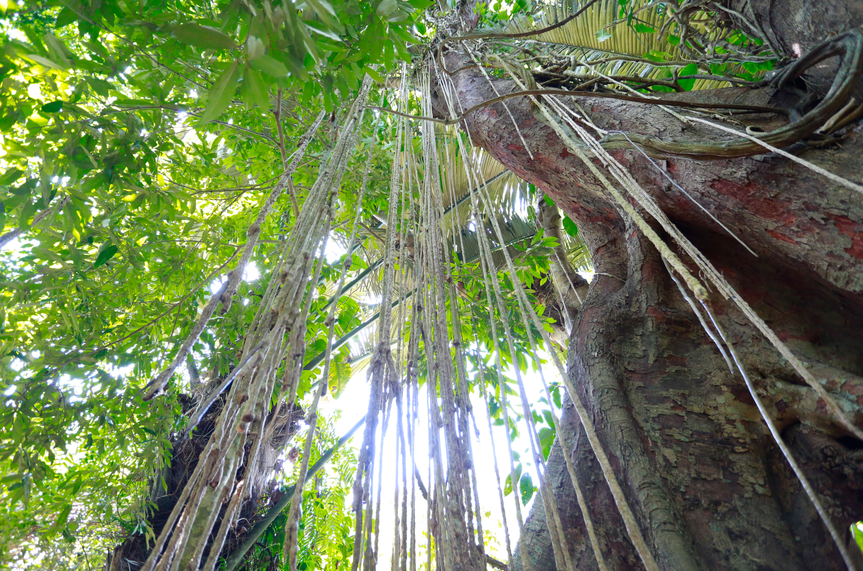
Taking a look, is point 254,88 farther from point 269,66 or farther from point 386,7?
point 386,7

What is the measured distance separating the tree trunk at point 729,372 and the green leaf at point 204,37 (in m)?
0.75

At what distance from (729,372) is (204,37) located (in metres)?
0.89

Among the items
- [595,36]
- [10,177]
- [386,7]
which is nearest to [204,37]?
[386,7]

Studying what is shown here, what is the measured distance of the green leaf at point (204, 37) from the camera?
0.44 m

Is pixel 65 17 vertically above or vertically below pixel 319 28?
above

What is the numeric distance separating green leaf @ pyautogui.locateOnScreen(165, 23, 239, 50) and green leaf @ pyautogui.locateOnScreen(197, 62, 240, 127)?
0.08 feet

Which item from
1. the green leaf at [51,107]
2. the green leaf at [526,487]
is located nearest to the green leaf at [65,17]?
the green leaf at [51,107]

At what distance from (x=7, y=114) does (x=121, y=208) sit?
335mm

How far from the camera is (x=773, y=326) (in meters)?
0.72

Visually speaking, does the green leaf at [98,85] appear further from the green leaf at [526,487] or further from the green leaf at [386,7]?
the green leaf at [526,487]

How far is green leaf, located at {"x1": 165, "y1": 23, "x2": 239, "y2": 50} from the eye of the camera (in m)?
0.44

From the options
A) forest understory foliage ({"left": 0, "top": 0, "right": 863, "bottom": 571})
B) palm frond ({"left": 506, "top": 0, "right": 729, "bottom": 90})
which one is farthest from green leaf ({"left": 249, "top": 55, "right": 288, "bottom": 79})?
palm frond ({"left": 506, "top": 0, "right": 729, "bottom": 90})

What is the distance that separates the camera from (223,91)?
1.51 ft

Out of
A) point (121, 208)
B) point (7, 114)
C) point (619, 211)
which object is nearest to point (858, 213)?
point (619, 211)
